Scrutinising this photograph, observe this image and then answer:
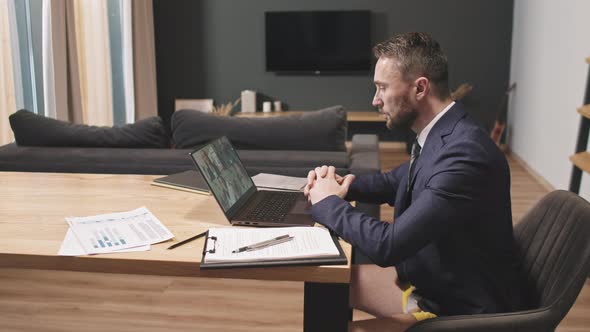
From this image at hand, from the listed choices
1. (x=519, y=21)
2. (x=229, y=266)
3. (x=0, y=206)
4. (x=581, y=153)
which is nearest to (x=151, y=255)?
(x=229, y=266)

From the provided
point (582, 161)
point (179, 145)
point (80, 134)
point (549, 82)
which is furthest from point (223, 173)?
point (549, 82)

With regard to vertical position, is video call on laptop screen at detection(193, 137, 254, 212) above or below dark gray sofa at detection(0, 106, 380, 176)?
above

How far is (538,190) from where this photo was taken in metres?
4.77

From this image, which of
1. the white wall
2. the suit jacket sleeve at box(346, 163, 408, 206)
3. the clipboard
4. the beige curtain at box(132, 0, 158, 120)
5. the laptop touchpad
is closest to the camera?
the clipboard

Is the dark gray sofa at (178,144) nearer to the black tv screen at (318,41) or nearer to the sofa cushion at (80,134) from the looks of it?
the sofa cushion at (80,134)

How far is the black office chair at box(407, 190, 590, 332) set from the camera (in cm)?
121

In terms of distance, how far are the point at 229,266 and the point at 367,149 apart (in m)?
1.81

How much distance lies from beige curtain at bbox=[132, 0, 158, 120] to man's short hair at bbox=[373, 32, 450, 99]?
18.0ft

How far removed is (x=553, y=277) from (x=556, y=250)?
0.21ft

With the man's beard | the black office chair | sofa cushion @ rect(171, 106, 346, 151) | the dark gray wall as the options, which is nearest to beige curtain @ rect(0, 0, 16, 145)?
sofa cushion @ rect(171, 106, 346, 151)

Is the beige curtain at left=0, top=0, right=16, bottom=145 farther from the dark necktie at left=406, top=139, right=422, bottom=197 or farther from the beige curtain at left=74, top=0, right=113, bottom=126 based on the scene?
the dark necktie at left=406, top=139, right=422, bottom=197

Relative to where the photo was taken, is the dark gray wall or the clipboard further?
the dark gray wall

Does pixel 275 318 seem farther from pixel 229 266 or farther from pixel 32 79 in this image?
pixel 32 79

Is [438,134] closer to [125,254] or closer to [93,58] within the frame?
[125,254]
